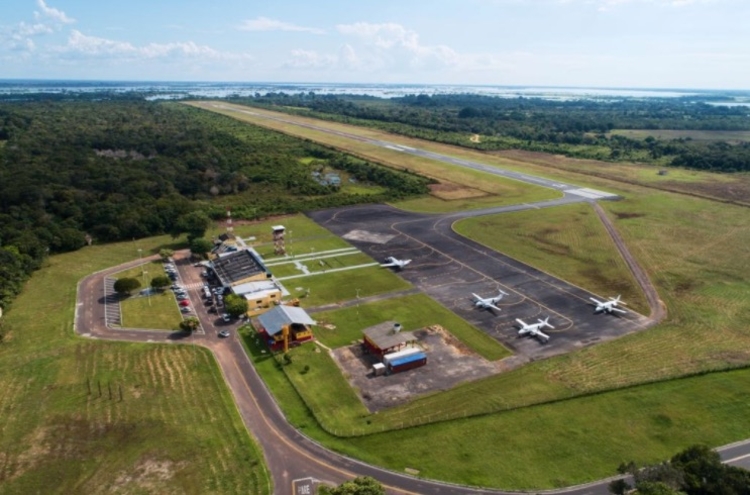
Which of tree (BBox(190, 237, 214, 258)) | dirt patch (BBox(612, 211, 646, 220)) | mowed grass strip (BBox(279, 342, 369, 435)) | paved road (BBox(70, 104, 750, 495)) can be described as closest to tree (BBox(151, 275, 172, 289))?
paved road (BBox(70, 104, 750, 495))

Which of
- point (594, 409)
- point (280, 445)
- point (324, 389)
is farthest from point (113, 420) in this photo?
point (594, 409)

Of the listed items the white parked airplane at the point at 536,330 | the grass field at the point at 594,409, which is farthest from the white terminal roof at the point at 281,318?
the white parked airplane at the point at 536,330

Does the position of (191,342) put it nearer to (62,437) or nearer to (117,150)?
(62,437)

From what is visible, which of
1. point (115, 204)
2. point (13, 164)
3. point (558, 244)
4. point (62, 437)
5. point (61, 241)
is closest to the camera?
point (62, 437)

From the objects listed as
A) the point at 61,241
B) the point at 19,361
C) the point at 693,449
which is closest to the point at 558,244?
the point at 693,449

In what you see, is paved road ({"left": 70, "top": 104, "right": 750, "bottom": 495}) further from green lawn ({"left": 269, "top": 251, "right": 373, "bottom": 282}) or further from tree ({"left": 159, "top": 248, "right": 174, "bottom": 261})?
green lawn ({"left": 269, "top": 251, "right": 373, "bottom": 282})
